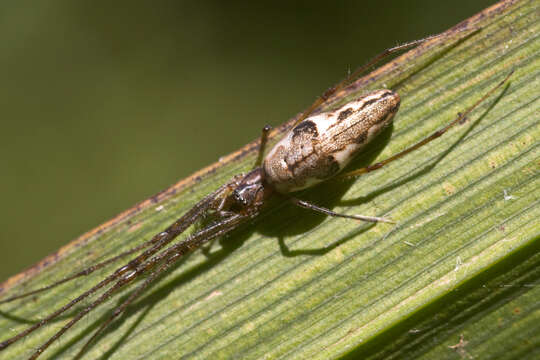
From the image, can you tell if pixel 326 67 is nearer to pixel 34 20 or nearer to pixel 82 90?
pixel 82 90

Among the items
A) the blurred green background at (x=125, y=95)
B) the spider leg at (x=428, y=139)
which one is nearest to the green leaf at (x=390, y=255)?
the spider leg at (x=428, y=139)

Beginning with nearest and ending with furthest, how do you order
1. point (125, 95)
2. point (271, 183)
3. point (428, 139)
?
1. point (428, 139)
2. point (271, 183)
3. point (125, 95)

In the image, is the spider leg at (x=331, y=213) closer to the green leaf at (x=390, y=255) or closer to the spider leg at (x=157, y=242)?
the green leaf at (x=390, y=255)

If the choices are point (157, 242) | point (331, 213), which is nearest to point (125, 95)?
point (157, 242)

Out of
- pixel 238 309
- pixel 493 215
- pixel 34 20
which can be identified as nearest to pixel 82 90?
pixel 34 20

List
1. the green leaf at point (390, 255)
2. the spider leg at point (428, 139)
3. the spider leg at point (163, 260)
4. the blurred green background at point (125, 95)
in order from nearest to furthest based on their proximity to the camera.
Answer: the green leaf at point (390, 255), the spider leg at point (428, 139), the spider leg at point (163, 260), the blurred green background at point (125, 95)

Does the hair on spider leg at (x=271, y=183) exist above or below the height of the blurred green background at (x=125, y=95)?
below

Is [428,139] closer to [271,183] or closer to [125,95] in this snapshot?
[271,183]
